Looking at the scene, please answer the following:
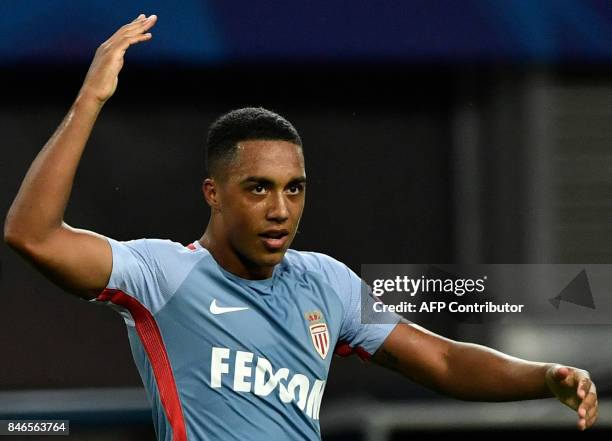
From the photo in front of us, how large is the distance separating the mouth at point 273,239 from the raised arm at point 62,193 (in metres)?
0.50

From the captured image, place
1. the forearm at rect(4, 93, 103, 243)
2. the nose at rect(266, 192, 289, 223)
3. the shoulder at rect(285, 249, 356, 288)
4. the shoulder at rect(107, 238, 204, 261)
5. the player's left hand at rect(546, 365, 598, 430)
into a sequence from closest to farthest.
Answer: the forearm at rect(4, 93, 103, 243) → the player's left hand at rect(546, 365, 598, 430) → the shoulder at rect(107, 238, 204, 261) → the nose at rect(266, 192, 289, 223) → the shoulder at rect(285, 249, 356, 288)

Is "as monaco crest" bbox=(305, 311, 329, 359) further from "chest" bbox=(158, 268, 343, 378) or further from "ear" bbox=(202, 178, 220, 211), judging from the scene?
"ear" bbox=(202, 178, 220, 211)

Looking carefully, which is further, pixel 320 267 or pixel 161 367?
pixel 320 267

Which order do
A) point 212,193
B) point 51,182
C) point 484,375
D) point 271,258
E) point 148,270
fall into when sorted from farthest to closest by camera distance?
point 484,375, point 212,193, point 271,258, point 148,270, point 51,182

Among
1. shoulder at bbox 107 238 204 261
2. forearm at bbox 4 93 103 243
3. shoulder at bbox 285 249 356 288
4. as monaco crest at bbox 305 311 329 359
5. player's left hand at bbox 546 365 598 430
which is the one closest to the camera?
forearm at bbox 4 93 103 243

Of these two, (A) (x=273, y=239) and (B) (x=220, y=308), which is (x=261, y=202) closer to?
(A) (x=273, y=239)

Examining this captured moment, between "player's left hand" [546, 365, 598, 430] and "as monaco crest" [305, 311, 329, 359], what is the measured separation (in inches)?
24.8

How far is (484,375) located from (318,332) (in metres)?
0.53

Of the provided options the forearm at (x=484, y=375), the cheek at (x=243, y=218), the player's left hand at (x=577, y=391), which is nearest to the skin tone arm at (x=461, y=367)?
the forearm at (x=484, y=375)

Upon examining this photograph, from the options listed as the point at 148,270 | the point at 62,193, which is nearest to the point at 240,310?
the point at 148,270

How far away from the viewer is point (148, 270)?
2.77 m

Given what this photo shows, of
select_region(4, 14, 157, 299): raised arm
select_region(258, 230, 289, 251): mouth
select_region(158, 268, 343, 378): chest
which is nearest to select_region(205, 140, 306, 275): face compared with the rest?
select_region(258, 230, 289, 251): mouth

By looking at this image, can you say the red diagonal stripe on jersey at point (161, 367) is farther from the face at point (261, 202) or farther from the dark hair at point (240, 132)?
the dark hair at point (240, 132)

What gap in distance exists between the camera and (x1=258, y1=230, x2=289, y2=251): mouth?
2850mm
